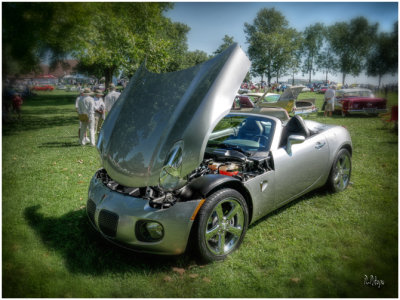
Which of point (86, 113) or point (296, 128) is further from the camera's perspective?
point (86, 113)

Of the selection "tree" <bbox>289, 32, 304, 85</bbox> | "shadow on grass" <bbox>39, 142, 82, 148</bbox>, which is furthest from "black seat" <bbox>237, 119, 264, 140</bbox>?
"shadow on grass" <bbox>39, 142, 82, 148</bbox>

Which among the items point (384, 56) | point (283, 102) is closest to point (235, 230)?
point (384, 56)

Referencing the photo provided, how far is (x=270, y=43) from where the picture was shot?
317 inches

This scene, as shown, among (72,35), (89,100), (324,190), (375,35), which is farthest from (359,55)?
(89,100)

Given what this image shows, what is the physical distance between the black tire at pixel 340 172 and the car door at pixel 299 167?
321 millimetres

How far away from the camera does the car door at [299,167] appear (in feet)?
→ 11.7

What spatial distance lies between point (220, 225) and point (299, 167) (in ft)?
5.08

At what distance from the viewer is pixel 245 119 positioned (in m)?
4.24

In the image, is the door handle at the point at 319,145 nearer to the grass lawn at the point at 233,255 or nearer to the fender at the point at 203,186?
the grass lawn at the point at 233,255

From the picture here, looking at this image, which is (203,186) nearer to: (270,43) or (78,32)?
(78,32)

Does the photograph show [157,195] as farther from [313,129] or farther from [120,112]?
[313,129]

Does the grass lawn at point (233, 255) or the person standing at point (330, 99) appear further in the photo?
the person standing at point (330, 99)

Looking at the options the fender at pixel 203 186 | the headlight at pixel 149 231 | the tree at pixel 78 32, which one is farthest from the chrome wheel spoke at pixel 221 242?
the tree at pixel 78 32

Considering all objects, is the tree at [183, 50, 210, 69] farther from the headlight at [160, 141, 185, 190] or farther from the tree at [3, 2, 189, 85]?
the headlight at [160, 141, 185, 190]
